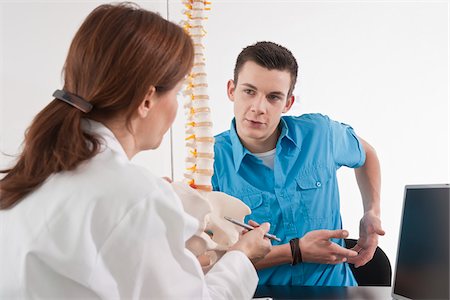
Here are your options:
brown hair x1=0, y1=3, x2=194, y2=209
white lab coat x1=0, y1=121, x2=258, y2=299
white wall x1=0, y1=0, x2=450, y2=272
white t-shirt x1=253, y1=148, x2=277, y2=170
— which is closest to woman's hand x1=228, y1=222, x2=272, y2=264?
white lab coat x1=0, y1=121, x2=258, y2=299

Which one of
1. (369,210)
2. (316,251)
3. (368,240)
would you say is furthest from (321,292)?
(369,210)

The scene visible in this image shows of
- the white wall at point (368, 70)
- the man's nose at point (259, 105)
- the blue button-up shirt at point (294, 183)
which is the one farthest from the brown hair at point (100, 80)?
the white wall at point (368, 70)

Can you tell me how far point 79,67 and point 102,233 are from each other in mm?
323

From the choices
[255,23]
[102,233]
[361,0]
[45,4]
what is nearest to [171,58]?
[102,233]

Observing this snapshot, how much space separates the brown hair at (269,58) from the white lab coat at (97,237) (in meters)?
0.97

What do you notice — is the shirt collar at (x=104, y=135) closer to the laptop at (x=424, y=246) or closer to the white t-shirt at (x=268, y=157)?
the laptop at (x=424, y=246)

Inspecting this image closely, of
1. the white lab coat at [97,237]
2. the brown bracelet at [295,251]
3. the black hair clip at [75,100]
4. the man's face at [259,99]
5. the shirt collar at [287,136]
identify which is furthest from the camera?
the shirt collar at [287,136]

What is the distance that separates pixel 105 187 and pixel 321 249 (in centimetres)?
93

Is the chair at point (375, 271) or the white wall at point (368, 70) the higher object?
the white wall at point (368, 70)

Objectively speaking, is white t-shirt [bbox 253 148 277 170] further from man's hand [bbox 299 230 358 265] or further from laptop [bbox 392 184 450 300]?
laptop [bbox 392 184 450 300]

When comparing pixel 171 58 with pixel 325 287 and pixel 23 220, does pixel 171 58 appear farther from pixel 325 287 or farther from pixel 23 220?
pixel 325 287

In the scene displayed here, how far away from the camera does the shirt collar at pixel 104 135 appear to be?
94 centimetres

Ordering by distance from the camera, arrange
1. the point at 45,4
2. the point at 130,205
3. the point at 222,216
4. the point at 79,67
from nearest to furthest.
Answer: the point at 130,205
the point at 79,67
the point at 222,216
the point at 45,4

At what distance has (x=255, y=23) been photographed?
11.6 ft
